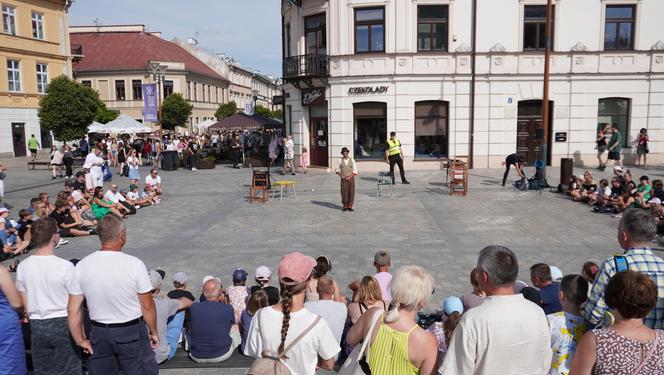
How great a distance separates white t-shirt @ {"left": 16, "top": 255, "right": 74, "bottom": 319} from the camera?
14.7 ft

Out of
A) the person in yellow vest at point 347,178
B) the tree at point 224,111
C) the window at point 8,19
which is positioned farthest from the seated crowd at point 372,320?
the tree at point 224,111

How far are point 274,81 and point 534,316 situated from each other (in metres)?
121

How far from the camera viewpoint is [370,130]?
24.5 meters

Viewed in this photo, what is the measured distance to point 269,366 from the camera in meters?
3.17

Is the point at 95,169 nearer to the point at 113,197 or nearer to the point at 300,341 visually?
the point at 113,197

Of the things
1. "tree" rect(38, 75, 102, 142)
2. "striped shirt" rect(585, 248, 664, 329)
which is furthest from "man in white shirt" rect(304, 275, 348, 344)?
"tree" rect(38, 75, 102, 142)

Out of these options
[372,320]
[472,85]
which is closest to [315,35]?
[472,85]

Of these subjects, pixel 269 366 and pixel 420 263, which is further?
pixel 420 263

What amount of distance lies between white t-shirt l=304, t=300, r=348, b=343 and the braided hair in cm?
151

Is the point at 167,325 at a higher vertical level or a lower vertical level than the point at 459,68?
lower

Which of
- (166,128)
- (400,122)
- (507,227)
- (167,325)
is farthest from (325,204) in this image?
(166,128)

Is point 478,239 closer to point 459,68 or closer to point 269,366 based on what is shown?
point 269,366

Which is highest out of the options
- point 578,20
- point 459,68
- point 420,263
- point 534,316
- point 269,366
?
point 578,20

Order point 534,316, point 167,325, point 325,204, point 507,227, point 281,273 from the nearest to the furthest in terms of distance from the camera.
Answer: point 534,316 → point 281,273 → point 167,325 → point 507,227 → point 325,204
